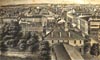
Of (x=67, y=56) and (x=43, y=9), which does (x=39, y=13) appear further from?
(x=67, y=56)

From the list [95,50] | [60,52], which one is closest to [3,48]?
[60,52]

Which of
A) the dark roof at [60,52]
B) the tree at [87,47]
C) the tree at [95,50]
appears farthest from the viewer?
the tree at [87,47]

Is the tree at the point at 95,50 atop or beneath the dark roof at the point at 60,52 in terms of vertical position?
beneath

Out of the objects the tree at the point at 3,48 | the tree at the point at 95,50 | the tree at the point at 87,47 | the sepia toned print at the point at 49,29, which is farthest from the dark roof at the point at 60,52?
the tree at the point at 3,48

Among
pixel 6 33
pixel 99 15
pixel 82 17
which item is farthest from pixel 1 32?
pixel 99 15

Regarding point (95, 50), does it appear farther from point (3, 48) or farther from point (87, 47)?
point (3, 48)

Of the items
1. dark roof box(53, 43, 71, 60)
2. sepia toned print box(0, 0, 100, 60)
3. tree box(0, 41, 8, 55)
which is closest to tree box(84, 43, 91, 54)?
sepia toned print box(0, 0, 100, 60)

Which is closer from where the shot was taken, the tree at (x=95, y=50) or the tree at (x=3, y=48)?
the tree at (x=95, y=50)

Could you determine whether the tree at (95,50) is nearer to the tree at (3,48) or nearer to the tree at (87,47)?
the tree at (87,47)

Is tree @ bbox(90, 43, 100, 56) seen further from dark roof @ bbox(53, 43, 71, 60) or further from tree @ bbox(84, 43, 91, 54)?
dark roof @ bbox(53, 43, 71, 60)

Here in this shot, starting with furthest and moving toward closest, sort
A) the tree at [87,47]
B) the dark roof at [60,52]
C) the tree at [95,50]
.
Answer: the tree at [87,47]
the tree at [95,50]
the dark roof at [60,52]
